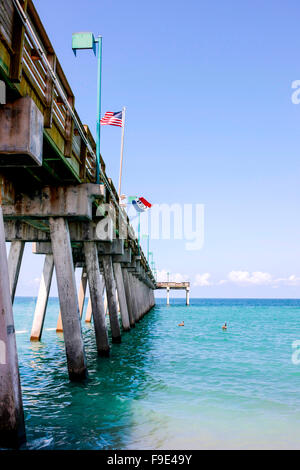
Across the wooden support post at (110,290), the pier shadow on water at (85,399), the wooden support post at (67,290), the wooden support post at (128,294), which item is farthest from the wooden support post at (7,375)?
the wooden support post at (128,294)

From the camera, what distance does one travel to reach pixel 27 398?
31.5 ft

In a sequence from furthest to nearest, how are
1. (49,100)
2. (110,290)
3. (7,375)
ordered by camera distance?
(110,290) → (49,100) → (7,375)

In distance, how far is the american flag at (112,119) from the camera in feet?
58.0

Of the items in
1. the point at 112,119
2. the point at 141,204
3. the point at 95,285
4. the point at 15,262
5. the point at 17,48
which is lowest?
the point at 95,285

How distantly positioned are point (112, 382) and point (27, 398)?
241 centimetres

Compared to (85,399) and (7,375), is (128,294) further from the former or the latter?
(7,375)

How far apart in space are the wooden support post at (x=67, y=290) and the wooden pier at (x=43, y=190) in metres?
0.02

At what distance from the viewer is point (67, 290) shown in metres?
10.2

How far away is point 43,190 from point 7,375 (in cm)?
542

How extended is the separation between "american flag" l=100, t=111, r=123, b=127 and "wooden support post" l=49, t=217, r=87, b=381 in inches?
337

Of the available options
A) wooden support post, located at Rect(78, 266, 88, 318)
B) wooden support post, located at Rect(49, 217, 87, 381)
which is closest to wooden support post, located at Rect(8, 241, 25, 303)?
wooden support post, located at Rect(49, 217, 87, 381)

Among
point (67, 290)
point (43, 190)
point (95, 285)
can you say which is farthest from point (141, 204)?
point (67, 290)

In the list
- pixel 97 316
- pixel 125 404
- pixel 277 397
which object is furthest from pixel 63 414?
pixel 97 316

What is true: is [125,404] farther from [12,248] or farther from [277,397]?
[12,248]
